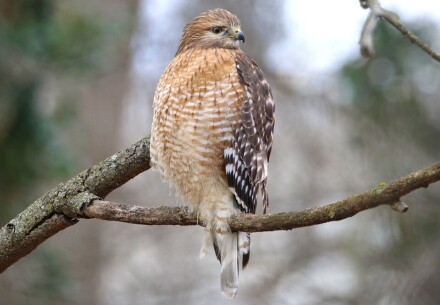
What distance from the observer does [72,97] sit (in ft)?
30.2

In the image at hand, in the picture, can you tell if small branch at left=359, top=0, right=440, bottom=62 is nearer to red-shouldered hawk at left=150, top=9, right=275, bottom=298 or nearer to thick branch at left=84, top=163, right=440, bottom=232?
thick branch at left=84, top=163, right=440, bottom=232

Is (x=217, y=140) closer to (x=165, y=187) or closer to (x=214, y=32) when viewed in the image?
(x=214, y=32)

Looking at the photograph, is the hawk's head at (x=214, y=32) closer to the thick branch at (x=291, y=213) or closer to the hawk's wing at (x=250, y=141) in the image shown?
the hawk's wing at (x=250, y=141)

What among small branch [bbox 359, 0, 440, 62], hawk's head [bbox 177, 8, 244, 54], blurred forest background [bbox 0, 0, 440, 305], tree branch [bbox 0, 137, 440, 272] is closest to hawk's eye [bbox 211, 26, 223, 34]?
hawk's head [bbox 177, 8, 244, 54]

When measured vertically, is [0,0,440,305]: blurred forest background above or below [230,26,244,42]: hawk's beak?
below

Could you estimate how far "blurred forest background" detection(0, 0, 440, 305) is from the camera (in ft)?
26.3

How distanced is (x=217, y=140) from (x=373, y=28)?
126cm

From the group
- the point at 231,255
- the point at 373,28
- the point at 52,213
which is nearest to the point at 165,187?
the point at 231,255

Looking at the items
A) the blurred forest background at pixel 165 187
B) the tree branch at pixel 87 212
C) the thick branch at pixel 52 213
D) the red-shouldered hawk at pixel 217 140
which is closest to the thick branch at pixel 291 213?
the tree branch at pixel 87 212

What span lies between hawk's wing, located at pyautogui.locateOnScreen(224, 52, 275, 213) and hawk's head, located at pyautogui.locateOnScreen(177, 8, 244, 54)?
30 cm

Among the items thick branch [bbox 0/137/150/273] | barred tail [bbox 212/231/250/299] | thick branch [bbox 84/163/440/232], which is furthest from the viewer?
barred tail [bbox 212/231/250/299]

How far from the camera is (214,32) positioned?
5.59m

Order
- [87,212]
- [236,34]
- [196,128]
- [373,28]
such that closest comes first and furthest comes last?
[373,28] → [87,212] → [196,128] → [236,34]

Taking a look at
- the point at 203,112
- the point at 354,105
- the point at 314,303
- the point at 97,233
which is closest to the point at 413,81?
the point at 354,105
